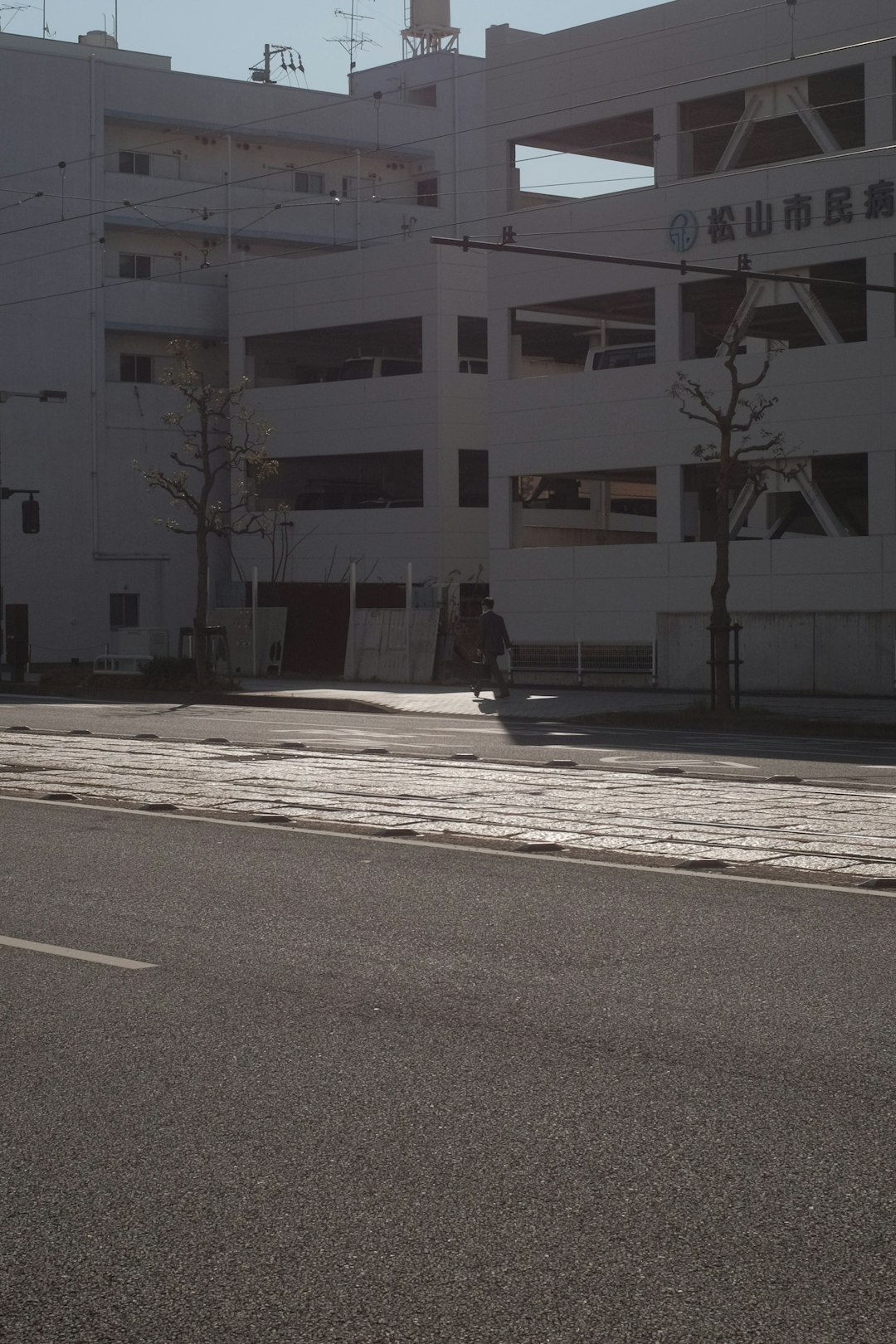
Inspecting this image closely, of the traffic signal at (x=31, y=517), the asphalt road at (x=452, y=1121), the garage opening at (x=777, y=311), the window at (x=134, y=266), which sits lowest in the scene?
the asphalt road at (x=452, y=1121)

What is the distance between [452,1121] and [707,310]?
1350 inches

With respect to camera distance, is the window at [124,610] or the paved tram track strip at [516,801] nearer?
the paved tram track strip at [516,801]

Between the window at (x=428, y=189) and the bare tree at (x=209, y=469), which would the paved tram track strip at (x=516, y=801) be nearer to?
the bare tree at (x=209, y=469)

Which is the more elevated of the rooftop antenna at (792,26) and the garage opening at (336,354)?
the rooftop antenna at (792,26)

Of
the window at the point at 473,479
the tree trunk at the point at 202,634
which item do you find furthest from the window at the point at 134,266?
the tree trunk at the point at 202,634

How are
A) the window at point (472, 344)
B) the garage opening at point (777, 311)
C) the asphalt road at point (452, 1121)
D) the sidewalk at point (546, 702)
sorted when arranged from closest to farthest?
the asphalt road at point (452, 1121) → the sidewalk at point (546, 702) → the garage opening at point (777, 311) → the window at point (472, 344)

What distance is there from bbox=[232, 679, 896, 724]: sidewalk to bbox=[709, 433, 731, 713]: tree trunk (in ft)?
2.97

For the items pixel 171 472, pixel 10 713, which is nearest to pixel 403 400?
pixel 171 472

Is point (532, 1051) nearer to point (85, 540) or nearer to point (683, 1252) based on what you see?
point (683, 1252)

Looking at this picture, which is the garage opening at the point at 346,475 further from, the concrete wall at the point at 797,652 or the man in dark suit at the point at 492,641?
the man in dark suit at the point at 492,641

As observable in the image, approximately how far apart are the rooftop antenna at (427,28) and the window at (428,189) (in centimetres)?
1363

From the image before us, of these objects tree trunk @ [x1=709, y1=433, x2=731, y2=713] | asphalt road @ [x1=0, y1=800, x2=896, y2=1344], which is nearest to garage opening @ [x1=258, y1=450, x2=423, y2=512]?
tree trunk @ [x1=709, y1=433, x2=731, y2=713]

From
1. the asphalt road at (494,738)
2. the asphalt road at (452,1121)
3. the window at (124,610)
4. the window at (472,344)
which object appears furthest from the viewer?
the window at (124,610)

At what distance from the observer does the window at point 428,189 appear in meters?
58.2
